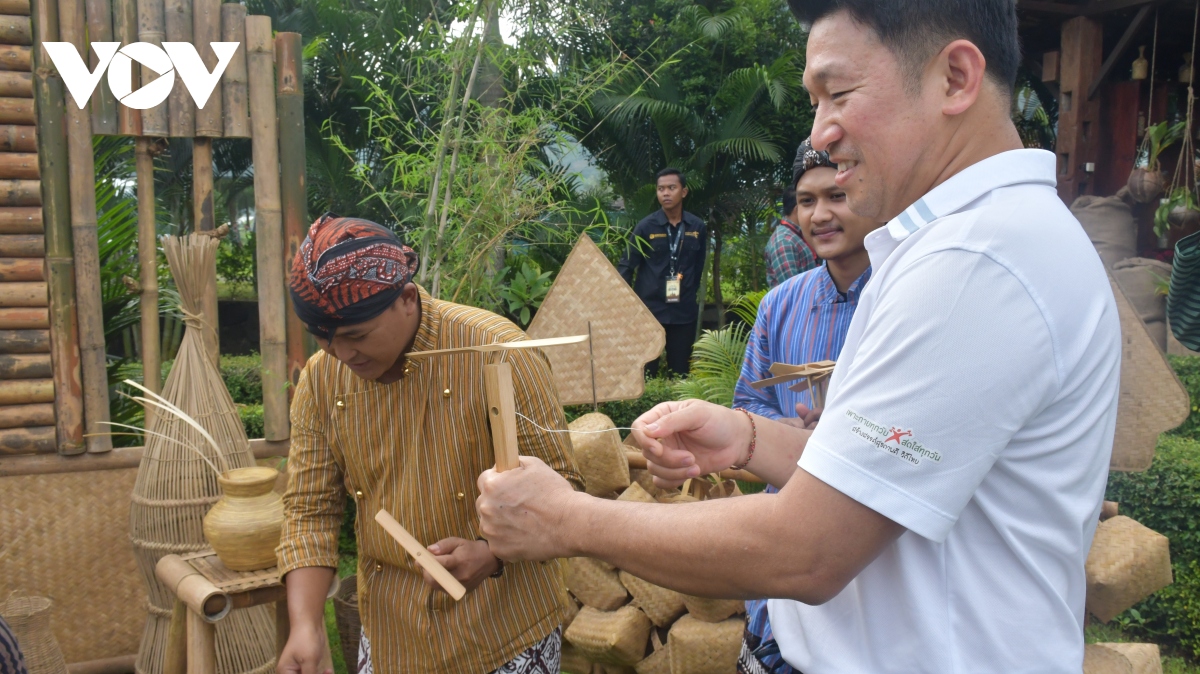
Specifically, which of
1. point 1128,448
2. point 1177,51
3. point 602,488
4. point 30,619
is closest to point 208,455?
point 30,619

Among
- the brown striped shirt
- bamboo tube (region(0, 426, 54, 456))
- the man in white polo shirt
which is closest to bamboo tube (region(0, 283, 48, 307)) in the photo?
bamboo tube (region(0, 426, 54, 456))

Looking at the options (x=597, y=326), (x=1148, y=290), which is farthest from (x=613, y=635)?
(x=1148, y=290)

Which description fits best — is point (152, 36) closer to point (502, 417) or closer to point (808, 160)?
point (808, 160)

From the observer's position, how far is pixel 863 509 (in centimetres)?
106

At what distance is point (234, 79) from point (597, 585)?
9.49ft

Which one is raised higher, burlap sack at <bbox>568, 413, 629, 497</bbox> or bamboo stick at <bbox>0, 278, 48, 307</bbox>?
bamboo stick at <bbox>0, 278, 48, 307</bbox>

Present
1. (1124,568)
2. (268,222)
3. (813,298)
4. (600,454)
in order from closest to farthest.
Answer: (813,298) → (1124,568) → (600,454) → (268,222)

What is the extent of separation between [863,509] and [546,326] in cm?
317

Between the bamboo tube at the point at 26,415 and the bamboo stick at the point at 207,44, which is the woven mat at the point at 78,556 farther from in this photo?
the bamboo stick at the point at 207,44

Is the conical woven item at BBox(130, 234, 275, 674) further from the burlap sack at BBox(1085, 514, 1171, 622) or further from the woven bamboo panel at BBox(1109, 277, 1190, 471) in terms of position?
the woven bamboo panel at BBox(1109, 277, 1190, 471)

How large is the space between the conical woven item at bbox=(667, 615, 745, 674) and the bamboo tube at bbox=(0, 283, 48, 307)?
3190mm

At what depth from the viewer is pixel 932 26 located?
1146 mm

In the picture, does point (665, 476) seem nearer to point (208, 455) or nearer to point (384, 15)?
point (208, 455)

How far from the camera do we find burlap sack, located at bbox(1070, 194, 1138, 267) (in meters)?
8.56
